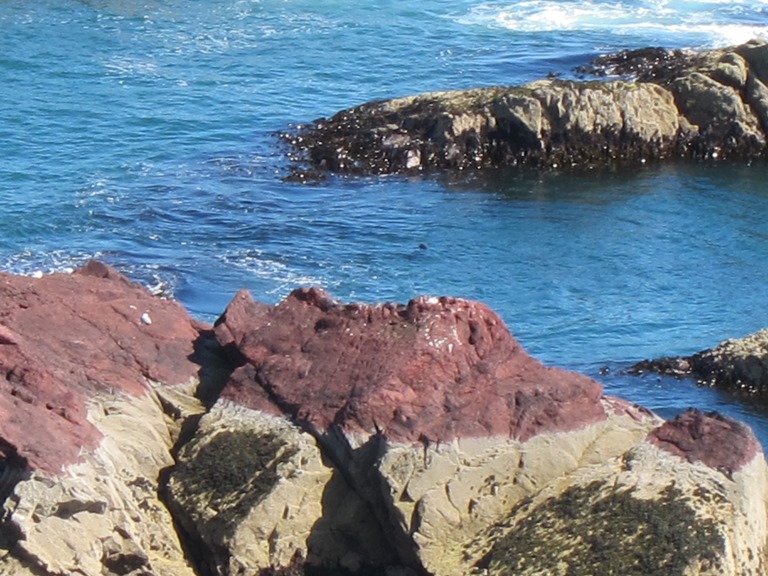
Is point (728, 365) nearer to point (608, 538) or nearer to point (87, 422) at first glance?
point (608, 538)

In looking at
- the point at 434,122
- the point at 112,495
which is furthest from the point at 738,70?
the point at 112,495

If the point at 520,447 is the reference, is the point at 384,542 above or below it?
below

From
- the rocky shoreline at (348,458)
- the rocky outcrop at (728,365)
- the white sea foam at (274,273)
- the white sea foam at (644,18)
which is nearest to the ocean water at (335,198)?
the white sea foam at (274,273)

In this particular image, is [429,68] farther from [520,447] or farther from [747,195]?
[520,447]

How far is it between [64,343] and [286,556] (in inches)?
94.2

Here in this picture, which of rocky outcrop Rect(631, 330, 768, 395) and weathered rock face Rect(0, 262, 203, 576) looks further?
rocky outcrop Rect(631, 330, 768, 395)

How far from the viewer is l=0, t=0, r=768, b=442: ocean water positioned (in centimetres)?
2050

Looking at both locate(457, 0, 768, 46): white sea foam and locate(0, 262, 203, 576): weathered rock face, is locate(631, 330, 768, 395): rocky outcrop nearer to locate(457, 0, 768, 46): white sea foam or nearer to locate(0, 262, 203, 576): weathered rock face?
locate(0, 262, 203, 576): weathered rock face

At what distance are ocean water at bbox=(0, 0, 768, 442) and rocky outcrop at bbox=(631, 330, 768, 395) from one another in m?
0.29

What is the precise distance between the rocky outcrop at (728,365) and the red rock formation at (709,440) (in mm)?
6418

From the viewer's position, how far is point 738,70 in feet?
93.2

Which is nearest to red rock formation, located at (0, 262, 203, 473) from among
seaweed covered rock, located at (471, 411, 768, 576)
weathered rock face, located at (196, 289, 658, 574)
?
weathered rock face, located at (196, 289, 658, 574)

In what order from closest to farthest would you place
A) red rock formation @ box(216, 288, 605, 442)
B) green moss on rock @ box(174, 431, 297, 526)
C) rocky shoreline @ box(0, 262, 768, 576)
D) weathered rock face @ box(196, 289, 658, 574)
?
rocky shoreline @ box(0, 262, 768, 576) < weathered rock face @ box(196, 289, 658, 574) < green moss on rock @ box(174, 431, 297, 526) < red rock formation @ box(216, 288, 605, 442)

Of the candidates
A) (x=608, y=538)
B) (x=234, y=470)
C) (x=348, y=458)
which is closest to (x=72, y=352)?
(x=234, y=470)
